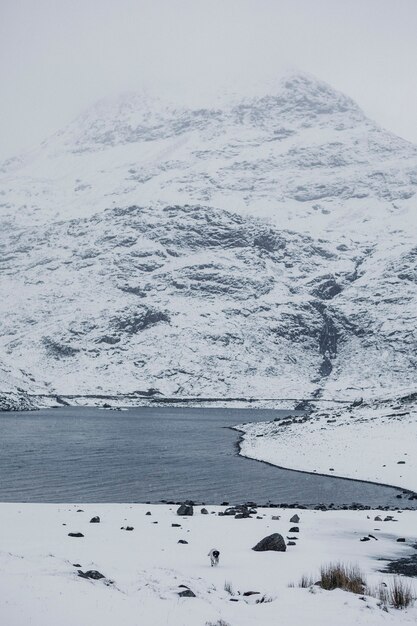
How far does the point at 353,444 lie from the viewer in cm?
5819

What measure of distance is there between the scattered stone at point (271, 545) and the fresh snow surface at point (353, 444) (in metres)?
23.2

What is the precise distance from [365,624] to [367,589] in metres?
3.15

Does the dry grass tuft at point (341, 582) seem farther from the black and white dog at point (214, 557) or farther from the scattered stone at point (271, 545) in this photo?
the scattered stone at point (271, 545)

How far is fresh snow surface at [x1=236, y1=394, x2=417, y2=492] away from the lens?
4841 centimetres

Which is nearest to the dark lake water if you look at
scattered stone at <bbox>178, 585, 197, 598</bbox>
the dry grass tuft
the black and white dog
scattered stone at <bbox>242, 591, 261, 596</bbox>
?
the black and white dog

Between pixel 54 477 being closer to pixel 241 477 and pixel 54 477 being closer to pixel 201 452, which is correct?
pixel 241 477

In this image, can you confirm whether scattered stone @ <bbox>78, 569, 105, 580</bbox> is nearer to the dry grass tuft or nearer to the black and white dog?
the black and white dog

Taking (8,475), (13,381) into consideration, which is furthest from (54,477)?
(13,381)

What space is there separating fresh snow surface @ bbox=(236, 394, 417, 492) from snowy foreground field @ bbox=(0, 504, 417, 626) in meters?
17.4

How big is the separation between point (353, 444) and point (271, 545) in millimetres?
38791

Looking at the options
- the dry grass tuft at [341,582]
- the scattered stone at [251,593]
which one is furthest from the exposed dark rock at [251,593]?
the dry grass tuft at [341,582]

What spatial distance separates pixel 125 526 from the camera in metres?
25.4

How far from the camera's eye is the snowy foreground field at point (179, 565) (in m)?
11.3

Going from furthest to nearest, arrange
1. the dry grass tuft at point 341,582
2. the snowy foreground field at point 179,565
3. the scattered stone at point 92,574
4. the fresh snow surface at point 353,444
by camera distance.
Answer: the fresh snow surface at point 353,444
the dry grass tuft at point 341,582
the scattered stone at point 92,574
the snowy foreground field at point 179,565
